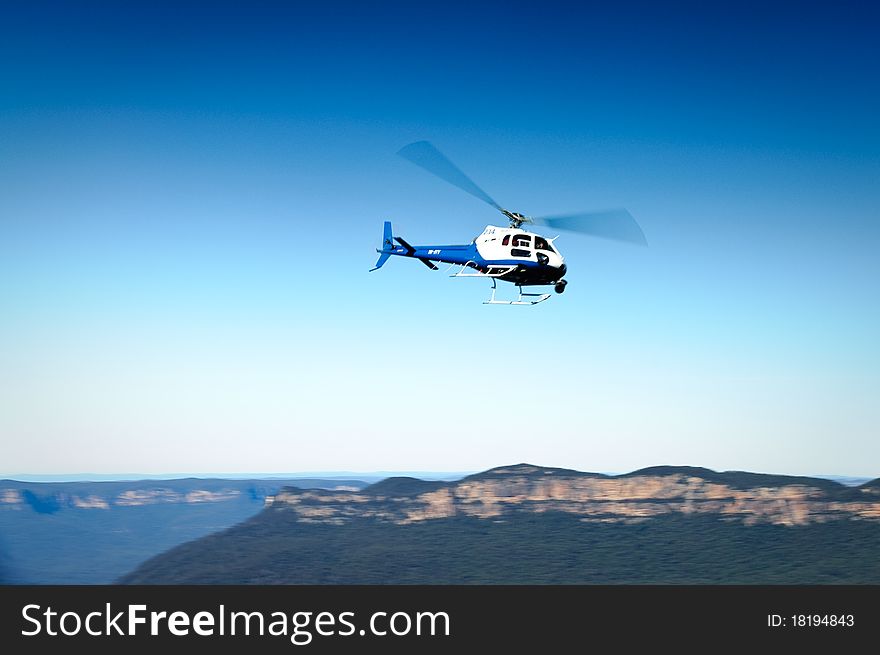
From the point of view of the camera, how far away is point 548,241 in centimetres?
9388

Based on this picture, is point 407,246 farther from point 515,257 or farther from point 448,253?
point 515,257

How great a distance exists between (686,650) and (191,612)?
357ft

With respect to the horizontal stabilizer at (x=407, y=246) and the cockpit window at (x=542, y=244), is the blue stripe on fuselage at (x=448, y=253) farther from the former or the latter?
the cockpit window at (x=542, y=244)

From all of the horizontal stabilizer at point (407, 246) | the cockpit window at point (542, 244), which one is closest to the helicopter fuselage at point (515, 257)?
the cockpit window at point (542, 244)

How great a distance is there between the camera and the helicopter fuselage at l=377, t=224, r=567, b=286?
92250 millimetres

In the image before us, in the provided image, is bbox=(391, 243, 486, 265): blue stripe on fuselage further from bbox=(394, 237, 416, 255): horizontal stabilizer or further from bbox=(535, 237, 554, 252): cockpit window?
bbox=(535, 237, 554, 252): cockpit window

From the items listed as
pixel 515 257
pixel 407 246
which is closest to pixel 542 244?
pixel 515 257

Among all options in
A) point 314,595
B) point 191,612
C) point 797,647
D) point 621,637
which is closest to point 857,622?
point 797,647

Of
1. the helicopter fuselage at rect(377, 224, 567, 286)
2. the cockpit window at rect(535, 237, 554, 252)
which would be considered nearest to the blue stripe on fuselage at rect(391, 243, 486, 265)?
the helicopter fuselage at rect(377, 224, 567, 286)

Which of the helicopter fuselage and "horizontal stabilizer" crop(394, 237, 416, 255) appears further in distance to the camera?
"horizontal stabilizer" crop(394, 237, 416, 255)

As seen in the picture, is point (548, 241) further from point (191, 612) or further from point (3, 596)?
point (3, 596)

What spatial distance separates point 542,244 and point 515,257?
3.08m

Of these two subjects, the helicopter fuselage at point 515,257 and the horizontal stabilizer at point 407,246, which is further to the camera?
the horizontal stabilizer at point 407,246

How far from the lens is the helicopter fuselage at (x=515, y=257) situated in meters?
92.2
